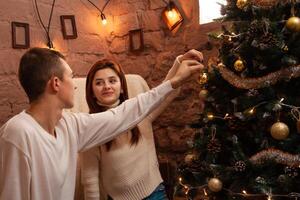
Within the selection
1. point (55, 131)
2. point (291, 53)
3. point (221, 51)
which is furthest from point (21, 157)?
point (291, 53)

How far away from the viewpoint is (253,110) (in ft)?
4.24

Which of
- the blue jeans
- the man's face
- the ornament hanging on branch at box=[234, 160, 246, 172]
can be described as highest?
the man's face

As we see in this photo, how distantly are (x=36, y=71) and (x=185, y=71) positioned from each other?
0.67 metres

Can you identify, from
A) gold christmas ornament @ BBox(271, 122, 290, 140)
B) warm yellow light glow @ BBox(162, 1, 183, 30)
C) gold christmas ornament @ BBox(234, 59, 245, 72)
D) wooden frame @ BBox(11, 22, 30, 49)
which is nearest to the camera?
gold christmas ornament @ BBox(271, 122, 290, 140)

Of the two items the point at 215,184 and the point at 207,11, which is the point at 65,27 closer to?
the point at 207,11

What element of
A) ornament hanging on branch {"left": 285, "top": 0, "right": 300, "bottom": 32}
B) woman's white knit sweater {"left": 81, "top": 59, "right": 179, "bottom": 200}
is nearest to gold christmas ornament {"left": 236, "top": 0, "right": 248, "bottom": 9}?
ornament hanging on branch {"left": 285, "top": 0, "right": 300, "bottom": 32}

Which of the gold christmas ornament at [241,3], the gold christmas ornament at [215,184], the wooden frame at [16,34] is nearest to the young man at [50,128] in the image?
the gold christmas ornament at [241,3]

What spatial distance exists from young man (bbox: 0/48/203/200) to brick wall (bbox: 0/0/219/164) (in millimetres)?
709

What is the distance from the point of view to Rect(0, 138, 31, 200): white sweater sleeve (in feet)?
4.47

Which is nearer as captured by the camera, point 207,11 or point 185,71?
point 185,71

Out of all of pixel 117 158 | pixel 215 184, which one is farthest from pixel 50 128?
pixel 215 184

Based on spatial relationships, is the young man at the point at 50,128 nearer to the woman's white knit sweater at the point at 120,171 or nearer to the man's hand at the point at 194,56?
the man's hand at the point at 194,56

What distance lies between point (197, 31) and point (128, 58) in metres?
0.63

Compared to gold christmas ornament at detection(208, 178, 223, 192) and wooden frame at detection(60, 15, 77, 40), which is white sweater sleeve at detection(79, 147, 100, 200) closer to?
gold christmas ornament at detection(208, 178, 223, 192)
